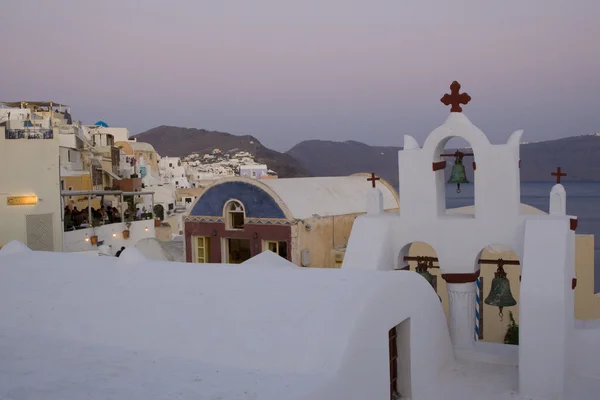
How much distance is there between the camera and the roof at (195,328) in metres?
5.45

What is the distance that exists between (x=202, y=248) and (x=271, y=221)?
262cm

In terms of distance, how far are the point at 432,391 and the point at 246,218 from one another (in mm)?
9460

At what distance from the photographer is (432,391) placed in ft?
26.2

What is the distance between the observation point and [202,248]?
1753 cm

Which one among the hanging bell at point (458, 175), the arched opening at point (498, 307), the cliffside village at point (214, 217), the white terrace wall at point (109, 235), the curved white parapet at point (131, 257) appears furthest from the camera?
the white terrace wall at point (109, 235)

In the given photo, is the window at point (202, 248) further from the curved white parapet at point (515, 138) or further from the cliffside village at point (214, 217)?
the curved white parapet at point (515, 138)

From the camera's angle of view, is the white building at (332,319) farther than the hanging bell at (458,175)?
No

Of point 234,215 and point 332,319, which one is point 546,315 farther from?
point 234,215

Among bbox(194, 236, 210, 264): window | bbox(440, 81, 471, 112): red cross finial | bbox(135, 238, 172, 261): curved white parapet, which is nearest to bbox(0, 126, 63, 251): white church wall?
bbox(135, 238, 172, 261): curved white parapet

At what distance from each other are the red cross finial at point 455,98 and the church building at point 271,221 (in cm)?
627

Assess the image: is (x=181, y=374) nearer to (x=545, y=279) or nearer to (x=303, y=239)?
(x=545, y=279)

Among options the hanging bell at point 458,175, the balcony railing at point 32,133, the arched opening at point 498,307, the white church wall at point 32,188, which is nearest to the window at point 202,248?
the white church wall at point 32,188

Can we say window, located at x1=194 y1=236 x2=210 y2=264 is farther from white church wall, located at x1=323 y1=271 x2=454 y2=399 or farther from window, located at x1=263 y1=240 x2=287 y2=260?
white church wall, located at x1=323 y1=271 x2=454 y2=399

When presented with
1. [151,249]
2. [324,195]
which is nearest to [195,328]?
[324,195]
